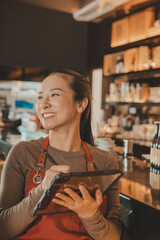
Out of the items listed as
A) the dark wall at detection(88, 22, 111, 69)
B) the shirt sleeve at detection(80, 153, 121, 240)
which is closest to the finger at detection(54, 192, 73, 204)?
the shirt sleeve at detection(80, 153, 121, 240)

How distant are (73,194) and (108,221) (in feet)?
0.97

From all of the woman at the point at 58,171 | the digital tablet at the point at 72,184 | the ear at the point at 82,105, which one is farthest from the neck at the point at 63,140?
the digital tablet at the point at 72,184

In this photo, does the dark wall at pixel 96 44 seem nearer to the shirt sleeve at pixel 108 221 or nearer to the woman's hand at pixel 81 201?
the shirt sleeve at pixel 108 221

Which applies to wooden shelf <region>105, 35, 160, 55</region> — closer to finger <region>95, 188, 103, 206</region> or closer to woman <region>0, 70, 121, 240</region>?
woman <region>0, 70, 121, 240</region>

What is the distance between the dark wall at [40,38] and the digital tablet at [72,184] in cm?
424

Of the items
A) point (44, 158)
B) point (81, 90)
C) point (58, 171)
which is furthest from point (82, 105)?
point (58, 171)

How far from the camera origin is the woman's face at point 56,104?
1.13 m

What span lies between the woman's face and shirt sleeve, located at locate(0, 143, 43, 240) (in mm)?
165

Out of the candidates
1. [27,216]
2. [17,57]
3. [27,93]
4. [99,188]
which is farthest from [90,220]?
[27,93]

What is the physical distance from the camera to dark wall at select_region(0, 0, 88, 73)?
4.83 meters

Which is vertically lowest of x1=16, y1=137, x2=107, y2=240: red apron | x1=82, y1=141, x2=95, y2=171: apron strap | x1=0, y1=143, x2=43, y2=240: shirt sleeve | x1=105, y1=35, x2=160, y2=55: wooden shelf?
x1=16, y1=137, x2=107, y2=240: red apron

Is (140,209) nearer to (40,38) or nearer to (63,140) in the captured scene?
(63,140)

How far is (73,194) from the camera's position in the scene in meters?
0.88

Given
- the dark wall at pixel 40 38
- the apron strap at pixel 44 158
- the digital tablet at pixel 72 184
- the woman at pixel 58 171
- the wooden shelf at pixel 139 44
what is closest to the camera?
the digital tablet at pixel 72 184
